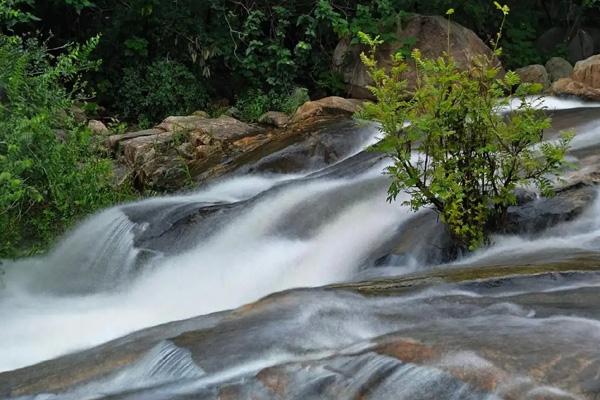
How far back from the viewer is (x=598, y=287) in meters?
3.95

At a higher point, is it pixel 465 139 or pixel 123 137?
pixel 123 137

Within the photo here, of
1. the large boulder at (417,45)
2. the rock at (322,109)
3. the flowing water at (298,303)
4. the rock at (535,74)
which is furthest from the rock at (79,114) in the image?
the rock at (535,74)

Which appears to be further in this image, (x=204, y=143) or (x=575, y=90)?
(x=575, y=90)

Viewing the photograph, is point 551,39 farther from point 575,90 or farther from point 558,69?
point 575,90

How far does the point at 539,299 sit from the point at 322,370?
4.46ft

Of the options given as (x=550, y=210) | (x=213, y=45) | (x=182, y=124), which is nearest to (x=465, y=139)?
(x=550, y=210)

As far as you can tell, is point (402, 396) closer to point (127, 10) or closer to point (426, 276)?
point (426, 276)

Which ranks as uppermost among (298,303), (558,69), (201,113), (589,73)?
(201,113)

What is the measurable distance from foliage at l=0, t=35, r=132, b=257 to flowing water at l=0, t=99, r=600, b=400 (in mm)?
248

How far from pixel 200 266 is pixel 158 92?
6.82m

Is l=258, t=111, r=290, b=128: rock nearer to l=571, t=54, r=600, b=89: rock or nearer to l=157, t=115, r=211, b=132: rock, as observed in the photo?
l=157, t=115, r=211, b=132: rock

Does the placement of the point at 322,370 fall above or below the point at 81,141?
below

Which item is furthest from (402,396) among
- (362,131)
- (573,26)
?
(573,26)

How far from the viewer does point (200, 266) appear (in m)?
6.48
